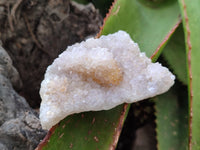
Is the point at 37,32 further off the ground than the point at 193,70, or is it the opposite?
the point at 193,70

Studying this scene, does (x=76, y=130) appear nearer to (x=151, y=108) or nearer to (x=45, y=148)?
(x=45, y=148)

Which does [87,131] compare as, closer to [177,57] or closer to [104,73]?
[104,73]

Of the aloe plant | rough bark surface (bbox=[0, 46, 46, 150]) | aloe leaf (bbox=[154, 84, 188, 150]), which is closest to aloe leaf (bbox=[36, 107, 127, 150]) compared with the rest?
the aloe plant

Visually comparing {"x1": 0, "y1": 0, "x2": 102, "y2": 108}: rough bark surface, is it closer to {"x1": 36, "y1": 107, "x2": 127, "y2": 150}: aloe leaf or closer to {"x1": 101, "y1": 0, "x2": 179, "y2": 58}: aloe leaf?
{"x1": 101, "y1": 0, "x2": 179, "y2": 58}: aloe leaf

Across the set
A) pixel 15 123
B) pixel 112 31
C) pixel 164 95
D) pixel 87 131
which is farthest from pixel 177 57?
pixel 15 123

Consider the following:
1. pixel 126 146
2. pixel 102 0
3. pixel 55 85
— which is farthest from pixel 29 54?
pixel 126 146

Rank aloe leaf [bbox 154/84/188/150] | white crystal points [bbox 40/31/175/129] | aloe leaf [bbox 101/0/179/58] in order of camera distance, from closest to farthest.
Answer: white crystal points [bbox 40/31/175/129], aloe leaf [bbox 101/0/179/58], aloe leaf [bbox 154/84/188/150]

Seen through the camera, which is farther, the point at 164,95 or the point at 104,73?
the point at 164,95
